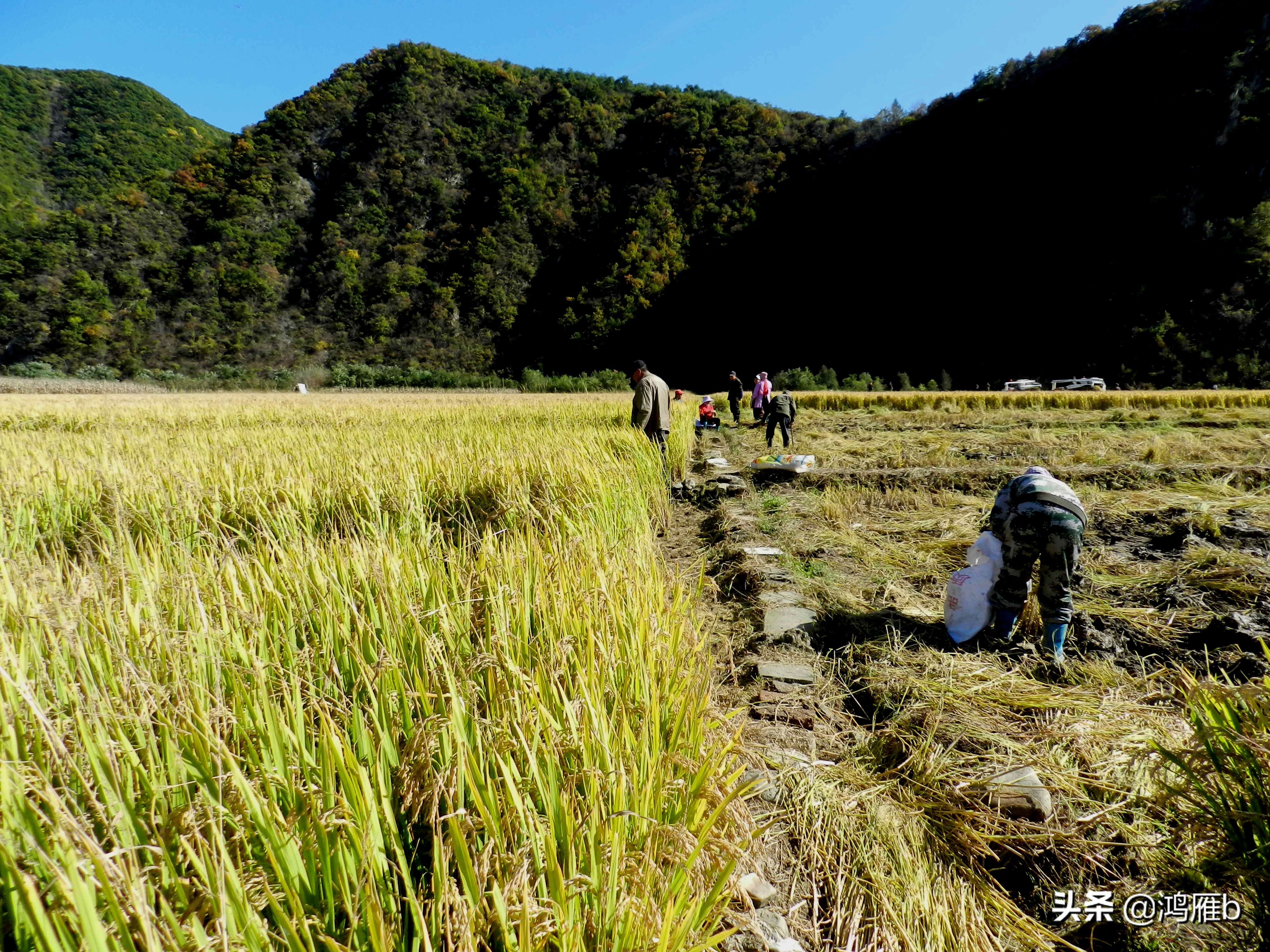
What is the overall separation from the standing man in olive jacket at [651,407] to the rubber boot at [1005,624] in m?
4.01

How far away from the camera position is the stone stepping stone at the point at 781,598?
320cm

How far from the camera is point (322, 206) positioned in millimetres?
56031

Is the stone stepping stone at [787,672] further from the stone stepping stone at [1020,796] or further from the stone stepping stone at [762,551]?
the stone stepping stone at [762,551]

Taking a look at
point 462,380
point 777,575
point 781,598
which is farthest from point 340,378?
point 781,598

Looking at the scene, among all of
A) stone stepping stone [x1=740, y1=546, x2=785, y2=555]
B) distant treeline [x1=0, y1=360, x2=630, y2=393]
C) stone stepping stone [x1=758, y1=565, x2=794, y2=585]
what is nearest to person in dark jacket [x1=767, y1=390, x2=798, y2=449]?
stone stepping stone [x1=740, y1=546, x2=785, y2=555]

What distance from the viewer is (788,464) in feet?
21.7

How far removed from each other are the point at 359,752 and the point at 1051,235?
5097 cm

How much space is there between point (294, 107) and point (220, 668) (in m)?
79.3

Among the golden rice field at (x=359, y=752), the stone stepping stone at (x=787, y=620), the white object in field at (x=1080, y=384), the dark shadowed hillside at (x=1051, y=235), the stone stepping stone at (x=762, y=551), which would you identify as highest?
the dark shadowed hillside at (x=1051, y=235)

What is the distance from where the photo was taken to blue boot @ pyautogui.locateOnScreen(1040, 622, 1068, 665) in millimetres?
2629

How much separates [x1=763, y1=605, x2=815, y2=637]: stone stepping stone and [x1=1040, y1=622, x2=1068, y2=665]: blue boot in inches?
40.8

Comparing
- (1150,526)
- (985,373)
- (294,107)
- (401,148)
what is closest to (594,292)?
(401,148)

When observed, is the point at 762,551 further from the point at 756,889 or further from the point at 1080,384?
the point at 1080,384

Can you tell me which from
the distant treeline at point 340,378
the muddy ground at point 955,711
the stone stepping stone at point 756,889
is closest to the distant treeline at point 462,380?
the distant treeline at point 340,378
